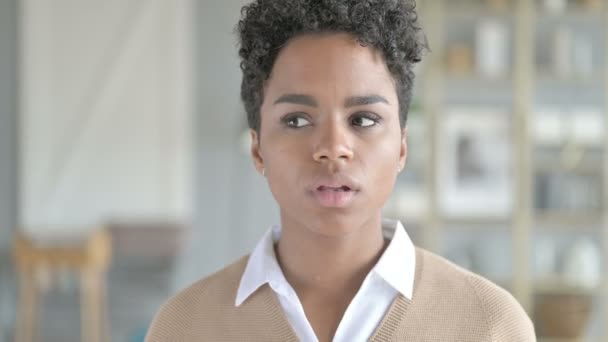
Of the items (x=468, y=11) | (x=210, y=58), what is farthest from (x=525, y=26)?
(x=210, y=58)

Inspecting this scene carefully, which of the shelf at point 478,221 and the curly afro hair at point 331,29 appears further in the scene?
the shelf at point 478,221

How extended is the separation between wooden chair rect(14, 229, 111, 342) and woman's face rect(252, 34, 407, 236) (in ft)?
14.6

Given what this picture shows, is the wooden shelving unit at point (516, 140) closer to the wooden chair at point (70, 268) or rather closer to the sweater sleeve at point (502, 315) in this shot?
the wooden chair at point (70, 268)

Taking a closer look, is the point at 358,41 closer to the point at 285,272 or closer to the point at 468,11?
the point at 285,272

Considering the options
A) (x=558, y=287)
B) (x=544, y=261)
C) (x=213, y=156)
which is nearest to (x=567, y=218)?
(x=544, y=261)

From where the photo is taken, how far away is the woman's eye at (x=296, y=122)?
105 centimetres

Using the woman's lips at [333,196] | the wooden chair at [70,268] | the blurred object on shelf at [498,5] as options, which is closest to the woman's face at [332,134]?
the woman's lips at [333,196]

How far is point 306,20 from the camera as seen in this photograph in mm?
1050

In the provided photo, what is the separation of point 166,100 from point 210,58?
0.46m

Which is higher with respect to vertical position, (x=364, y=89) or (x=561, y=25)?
(x=561, y=25)

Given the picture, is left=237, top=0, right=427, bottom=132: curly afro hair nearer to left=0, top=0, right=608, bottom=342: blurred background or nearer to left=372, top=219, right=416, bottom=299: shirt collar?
left=372, top=219, right=416, bottom=299: shirt collar

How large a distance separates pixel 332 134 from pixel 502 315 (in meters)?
0.30

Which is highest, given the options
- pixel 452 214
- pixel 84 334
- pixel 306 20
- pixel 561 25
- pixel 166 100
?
pixel 561 25

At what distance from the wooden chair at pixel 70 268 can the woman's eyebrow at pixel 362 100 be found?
14.7ft
